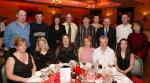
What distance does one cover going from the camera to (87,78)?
251 cm

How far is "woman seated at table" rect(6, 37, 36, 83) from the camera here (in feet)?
9.63

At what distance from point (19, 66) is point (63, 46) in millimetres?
1328

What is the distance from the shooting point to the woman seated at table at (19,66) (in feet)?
9.63

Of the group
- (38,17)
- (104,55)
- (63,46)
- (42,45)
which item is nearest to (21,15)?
(38,17)

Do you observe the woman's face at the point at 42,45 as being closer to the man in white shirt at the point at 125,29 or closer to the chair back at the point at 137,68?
the chair back at the point at 137,68

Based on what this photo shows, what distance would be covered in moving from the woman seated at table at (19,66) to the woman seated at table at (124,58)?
141cm

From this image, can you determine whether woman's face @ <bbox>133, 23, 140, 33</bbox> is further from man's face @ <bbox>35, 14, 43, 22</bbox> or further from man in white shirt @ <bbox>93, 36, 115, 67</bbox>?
man's face @ <bbox>35, 14, 43, 22</bbox>

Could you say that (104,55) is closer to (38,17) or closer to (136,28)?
(136,28)

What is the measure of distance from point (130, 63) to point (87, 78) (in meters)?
1.41

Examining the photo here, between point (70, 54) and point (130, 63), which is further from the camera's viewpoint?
point (70, 54)

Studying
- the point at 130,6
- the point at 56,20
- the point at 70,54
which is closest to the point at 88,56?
the point at 70,54

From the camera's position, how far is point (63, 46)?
422cm

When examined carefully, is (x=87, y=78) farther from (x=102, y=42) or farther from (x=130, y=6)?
(x=130, y=6)

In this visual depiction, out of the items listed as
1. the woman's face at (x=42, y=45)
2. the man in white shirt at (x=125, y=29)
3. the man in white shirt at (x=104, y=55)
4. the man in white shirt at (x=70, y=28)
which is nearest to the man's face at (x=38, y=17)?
the man in white shirt at (x=70, y=28)
